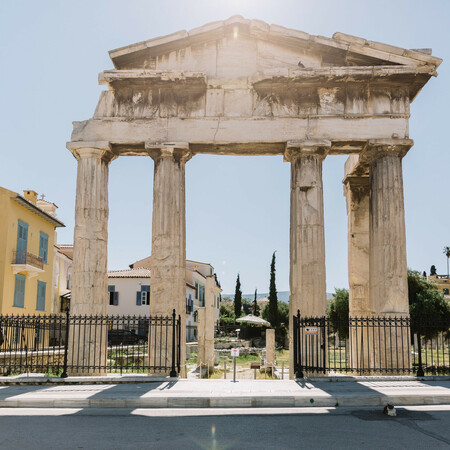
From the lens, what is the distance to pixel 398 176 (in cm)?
1658

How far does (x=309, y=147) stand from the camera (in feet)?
54.3

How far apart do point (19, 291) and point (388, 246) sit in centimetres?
1929

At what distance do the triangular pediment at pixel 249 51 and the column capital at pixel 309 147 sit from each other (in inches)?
92.0

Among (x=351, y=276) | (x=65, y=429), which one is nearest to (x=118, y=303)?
(x=351, y=276)

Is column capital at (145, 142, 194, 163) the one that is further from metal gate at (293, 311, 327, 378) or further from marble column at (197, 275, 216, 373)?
marble column at (197, 275, 216, 373)

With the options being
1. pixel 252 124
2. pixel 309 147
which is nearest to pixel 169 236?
pixel 252 124

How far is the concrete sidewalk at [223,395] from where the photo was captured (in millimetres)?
10484

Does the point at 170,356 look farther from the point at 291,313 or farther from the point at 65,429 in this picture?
the point at 65,429

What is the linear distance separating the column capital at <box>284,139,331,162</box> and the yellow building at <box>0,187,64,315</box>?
15.0 meters

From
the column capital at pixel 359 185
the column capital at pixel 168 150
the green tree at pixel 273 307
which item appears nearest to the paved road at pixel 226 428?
the column capital at pixel 168 150

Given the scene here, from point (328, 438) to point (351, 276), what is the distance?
41.6 feet

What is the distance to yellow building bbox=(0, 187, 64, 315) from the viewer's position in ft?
85.6

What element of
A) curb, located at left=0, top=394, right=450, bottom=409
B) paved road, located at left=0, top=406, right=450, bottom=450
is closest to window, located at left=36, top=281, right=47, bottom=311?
curb, located at left=0, top=394, right=450, bottom=409

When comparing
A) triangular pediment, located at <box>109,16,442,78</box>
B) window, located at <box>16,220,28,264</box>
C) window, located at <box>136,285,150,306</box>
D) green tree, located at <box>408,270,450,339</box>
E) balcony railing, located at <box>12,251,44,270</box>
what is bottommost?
green tree, located at <box>408,270,450,339</box>
